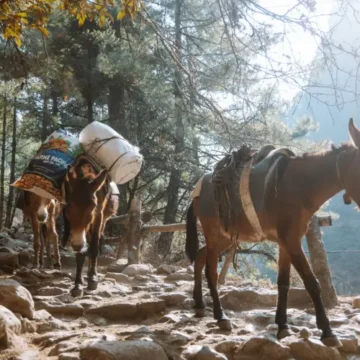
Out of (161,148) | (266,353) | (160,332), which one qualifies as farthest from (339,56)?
(161,148)

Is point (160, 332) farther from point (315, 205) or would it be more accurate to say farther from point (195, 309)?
point (315, 205)

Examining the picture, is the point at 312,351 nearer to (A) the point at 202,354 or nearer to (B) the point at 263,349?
(B) the point at 263,349

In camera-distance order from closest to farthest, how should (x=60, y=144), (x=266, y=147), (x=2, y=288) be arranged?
1. (x=2, y=288)
2. (x=266, y=147)
3. (x=60, y=144)

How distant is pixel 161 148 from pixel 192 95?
7.87 metres

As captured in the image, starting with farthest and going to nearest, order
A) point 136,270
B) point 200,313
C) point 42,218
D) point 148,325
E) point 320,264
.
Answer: point 136,270 → point 42,218 → point 320,264 → point 200,313 → point 148,325

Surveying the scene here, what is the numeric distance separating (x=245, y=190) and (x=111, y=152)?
103 inches

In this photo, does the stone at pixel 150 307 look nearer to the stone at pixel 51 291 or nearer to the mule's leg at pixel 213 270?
the mule's leg at pixel 213 270

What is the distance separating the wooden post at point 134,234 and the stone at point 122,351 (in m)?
5.40

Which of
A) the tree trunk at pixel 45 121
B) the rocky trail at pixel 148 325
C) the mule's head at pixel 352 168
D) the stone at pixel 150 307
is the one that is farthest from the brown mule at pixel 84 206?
the tree trunk at pixel 45 121

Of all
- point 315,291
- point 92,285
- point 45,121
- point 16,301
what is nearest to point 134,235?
point 92,285

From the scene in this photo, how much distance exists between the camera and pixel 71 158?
5965 mm

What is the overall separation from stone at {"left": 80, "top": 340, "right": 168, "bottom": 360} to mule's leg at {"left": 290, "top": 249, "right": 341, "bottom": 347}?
4.01 feet

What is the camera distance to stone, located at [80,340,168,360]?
279 centimetres

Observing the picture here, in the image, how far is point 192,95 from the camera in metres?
4.36
